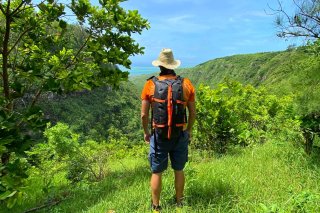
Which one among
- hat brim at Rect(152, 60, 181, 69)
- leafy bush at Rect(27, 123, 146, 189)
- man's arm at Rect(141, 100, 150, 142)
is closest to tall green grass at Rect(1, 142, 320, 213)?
leafy bush at Rect(27, 123, 146, 189)

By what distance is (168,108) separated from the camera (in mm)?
4383

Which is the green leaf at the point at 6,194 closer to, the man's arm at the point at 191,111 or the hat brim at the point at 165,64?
the hat brim at the point at 165,64

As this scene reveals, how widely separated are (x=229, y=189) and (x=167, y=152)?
3.43ft

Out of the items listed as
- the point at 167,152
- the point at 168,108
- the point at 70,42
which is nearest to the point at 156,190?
the point at 167,152

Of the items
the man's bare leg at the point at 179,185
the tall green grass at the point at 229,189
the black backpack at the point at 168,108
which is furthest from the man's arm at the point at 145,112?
the tall green grass at the point at 229,189

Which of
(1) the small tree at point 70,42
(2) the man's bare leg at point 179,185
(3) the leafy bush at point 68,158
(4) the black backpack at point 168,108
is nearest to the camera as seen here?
(4) the black backpack at point 168,108

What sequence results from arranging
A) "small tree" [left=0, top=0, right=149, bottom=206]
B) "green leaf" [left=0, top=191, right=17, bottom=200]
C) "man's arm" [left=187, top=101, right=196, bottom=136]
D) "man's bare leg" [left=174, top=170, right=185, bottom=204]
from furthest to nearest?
"small tree" [left=0, top=0, right=149, bottom=206] → "man's arm" [left=187, top=101, right=196, bottom=136] → "man's bare leg" [left=174, top=170, right=185, bottom=204] → "green leaf" [left=0, top=191, right=17, bottom=200]

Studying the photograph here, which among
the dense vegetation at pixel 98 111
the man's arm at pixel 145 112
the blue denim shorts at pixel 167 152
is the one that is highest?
the man's arm at pixel 145 112

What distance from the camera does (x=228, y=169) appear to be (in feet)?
19.5

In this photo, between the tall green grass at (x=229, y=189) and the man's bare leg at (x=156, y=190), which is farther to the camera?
the man's bare leg at (x=156, y=190)

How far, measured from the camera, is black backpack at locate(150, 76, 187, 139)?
440 cm

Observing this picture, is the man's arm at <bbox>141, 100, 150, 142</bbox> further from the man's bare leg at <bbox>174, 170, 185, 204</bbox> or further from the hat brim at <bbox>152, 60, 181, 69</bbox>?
the man's bare leg at <bbox>174, 170, 185, 204</bbox>

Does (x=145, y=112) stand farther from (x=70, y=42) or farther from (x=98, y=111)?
(x=98, y=111)

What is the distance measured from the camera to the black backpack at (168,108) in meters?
4.40
